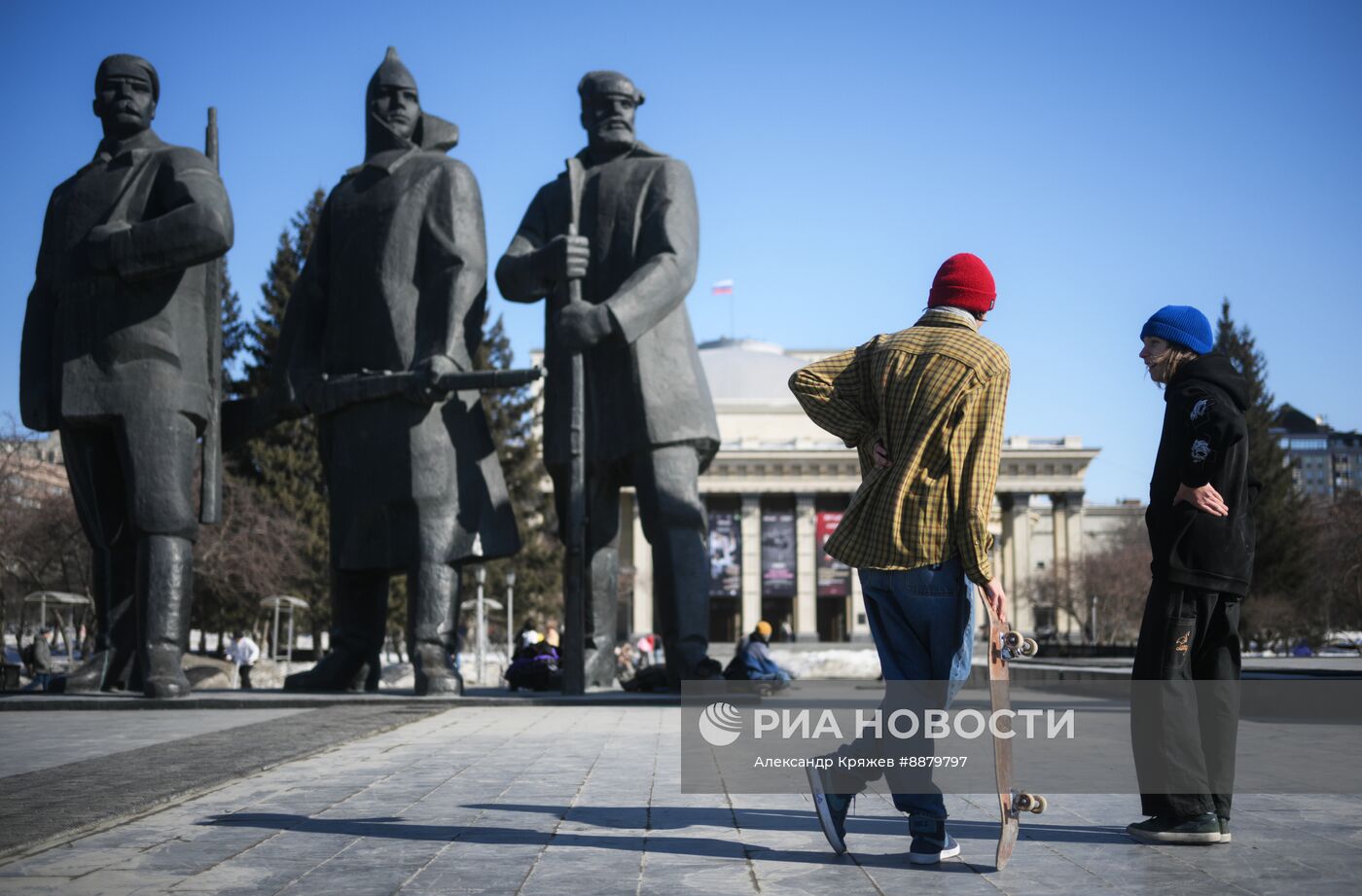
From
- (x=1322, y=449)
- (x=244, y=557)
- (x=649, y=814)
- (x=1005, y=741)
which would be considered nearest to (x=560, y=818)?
(x=649, y=814)

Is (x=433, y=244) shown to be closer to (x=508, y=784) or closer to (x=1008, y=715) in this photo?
(x=508, y=784)

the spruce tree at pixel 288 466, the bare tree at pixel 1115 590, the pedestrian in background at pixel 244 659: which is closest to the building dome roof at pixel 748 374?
the bare tree at pixel 1115 590

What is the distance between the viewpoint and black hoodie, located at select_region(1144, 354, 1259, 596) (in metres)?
4.57

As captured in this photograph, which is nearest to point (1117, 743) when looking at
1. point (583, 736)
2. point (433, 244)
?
point (583, 736)

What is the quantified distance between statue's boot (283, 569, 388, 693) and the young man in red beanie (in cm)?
708

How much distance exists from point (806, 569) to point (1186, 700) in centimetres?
8079

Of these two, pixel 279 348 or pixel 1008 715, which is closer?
pixel 1008 715

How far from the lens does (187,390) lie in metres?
10.0

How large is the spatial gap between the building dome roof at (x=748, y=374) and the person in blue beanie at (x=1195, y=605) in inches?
3181

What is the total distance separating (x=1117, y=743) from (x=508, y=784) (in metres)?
3.74

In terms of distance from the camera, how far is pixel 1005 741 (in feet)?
13.0

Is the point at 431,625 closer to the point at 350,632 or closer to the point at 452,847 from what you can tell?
the point at 350,632

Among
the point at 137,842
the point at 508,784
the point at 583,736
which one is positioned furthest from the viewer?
the point at 583,736

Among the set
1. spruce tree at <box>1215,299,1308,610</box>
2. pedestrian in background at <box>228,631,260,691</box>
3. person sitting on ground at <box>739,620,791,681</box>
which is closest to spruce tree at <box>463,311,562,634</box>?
pedestrian in background at <box>228,631,260,691</box>
